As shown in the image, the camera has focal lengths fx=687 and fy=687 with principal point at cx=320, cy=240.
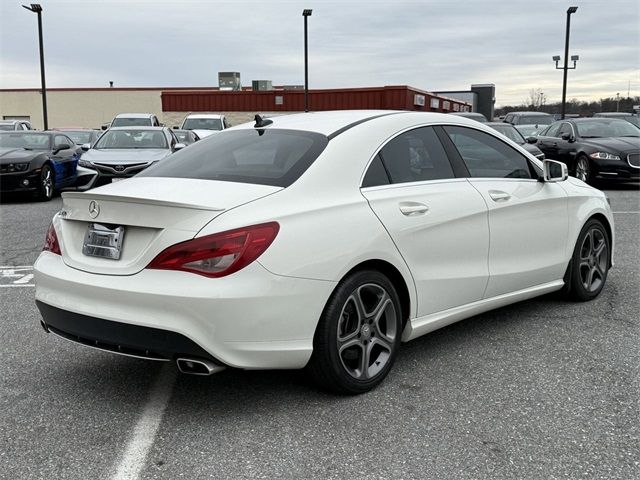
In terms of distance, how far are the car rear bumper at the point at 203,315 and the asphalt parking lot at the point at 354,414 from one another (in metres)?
0.38

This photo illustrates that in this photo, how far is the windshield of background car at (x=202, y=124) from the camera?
23453 mm

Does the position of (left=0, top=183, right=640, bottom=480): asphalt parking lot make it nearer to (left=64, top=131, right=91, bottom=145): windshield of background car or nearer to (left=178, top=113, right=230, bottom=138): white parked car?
(left=64, top=131, right=91, bottom=145): windshield of background car

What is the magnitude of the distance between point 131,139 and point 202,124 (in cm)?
980

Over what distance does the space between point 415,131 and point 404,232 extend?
806 mm

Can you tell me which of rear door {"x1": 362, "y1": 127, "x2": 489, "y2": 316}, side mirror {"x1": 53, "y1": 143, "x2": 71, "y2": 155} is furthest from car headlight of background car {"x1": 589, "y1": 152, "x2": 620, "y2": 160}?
side mirror {"x1": 53, "y1": 143, "x2": 71, "y2": 155}

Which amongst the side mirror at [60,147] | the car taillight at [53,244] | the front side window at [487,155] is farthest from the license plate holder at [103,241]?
the side mirror at [60,147]

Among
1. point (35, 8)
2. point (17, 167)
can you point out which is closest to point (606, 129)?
point (17, 167)

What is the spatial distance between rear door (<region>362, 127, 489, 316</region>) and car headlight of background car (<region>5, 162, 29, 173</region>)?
34.3 feet

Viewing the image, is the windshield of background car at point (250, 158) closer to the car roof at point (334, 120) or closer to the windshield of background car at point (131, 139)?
the car roof at point (334, 120)

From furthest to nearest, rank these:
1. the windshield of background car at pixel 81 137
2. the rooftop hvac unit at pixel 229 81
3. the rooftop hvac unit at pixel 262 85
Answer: the rooftop hvac unit at pixel 229 81 → the rooftop hvac unit at pixel 262 85 → the windshield of background car at pixel 81 137

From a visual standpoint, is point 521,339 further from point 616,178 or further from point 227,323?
point 616,178

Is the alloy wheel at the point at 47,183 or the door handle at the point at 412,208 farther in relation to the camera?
the alloy wheel at the point at 47,183

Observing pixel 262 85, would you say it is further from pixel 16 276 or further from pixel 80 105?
pixel 16 276

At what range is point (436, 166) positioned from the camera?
429cm
